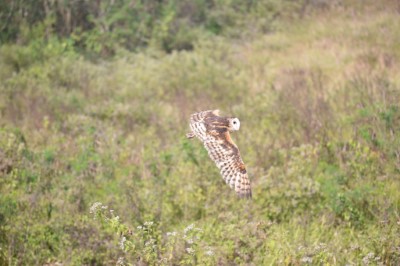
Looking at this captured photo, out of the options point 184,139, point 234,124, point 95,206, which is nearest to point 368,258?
point 234,124

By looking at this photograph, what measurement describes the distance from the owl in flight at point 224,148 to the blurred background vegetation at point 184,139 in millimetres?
497

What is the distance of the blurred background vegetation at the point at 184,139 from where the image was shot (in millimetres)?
5184

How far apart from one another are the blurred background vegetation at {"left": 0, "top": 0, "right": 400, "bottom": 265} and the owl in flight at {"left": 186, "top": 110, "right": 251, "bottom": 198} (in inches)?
19.6

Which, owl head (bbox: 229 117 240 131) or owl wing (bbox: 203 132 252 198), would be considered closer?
owl wing (bbox: 203 132 252 198)

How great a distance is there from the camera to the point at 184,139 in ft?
22.3

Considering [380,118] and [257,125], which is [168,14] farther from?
[380,118]

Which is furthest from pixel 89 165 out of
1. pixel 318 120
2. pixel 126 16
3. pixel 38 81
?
pixel 126 16

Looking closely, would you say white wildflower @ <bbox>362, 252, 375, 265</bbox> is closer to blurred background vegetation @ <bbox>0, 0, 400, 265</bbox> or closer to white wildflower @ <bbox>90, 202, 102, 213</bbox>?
blurred background vegetation @ <bbox>0, 0, 400, 265</bbox>

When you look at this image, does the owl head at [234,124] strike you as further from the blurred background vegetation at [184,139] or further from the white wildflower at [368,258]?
the white wildflower at [368,258]

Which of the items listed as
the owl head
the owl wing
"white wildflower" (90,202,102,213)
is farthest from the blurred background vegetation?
the owl head

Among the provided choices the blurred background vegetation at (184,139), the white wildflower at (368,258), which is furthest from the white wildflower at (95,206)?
the white wildflower at (368,258)

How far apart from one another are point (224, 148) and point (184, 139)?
2.53m

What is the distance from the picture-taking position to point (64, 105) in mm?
8594

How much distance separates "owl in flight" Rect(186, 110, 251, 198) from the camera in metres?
4.00
